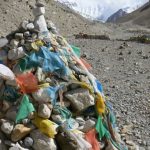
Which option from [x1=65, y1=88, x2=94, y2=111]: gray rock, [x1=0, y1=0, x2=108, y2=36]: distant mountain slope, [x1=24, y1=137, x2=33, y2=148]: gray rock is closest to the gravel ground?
[x1=65, y1=88, x2=94, y2=111]: gray rock

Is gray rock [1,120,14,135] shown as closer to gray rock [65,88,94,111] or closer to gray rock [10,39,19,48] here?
gray rock [65,88,94,111]

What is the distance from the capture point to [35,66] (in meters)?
7.19

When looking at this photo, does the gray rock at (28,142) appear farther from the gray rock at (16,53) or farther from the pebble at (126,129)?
the pebble at (126,129)

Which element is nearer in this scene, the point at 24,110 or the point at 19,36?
the point at 24,110

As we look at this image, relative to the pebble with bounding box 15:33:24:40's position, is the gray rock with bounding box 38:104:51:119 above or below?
below

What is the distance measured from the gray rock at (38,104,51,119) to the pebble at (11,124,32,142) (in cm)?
25

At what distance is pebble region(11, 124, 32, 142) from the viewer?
6629 millimetres

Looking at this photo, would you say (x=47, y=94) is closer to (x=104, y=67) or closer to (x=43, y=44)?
(x=43, y=44)

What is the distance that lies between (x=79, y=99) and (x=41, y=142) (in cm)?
85

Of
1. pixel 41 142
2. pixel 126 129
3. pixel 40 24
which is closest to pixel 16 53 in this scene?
pixel 40 24

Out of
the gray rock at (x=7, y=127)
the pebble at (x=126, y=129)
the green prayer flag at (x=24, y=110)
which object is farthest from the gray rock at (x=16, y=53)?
the pebble at (x=126, y=129)

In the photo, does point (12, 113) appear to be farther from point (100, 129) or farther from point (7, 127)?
point (100, 129)

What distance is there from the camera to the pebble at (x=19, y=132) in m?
6.63

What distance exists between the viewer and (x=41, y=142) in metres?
6.67
